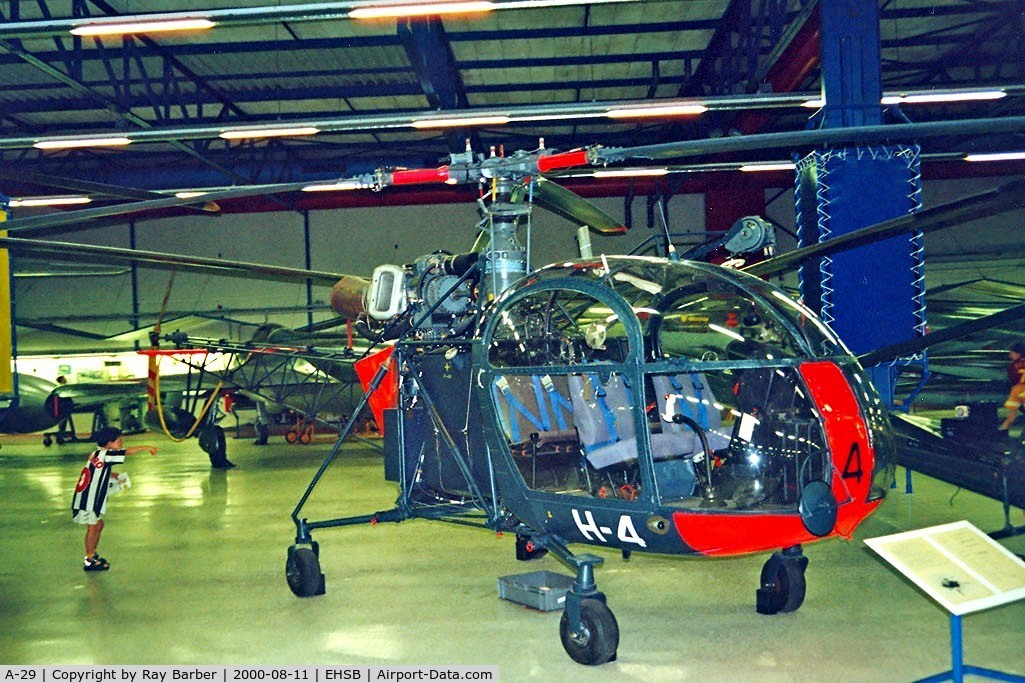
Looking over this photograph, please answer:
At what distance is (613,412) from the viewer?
5.32 meters

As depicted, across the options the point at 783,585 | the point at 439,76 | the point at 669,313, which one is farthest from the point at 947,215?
the point at 439,76

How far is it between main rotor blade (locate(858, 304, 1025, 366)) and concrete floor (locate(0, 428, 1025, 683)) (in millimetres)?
1569

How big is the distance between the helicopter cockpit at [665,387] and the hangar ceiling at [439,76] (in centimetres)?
458

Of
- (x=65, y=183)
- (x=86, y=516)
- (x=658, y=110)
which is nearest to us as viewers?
(x=65, y=183)

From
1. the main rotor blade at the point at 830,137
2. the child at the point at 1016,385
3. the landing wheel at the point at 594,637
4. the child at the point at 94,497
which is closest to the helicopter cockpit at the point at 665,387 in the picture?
the landing wheel at the point at 594,637

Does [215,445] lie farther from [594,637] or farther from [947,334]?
[947,334]

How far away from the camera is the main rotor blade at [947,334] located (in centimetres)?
560

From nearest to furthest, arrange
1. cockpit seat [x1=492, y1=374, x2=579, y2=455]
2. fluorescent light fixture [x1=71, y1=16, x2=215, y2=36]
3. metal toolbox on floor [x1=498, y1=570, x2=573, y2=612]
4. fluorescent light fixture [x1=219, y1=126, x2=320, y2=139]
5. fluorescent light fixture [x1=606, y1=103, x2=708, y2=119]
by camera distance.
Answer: cockpit seat [x1=492, y1=374, x2=579, y2=455]
metal toolbox on floor [x1=498, y1=570, x2=573, y2=612]
fluorescent light fixture [x1=71, y1=16, x2=215, y2=36]
fluorescent light fixture [x1=606, y1=103, x2=708, y2=119]
fluorescent light fixture [x1=219, y1=126, x2=320, y2=139]

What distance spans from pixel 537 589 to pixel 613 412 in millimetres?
1372

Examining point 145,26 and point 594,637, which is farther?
point 145,26

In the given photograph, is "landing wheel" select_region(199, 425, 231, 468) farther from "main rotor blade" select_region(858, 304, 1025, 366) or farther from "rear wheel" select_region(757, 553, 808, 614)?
"rear wheel" select_region(757, 553, 808, 614)

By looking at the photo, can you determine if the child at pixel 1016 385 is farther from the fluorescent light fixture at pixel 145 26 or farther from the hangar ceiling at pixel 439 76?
the fluorescent light fixture at pixel 145 26

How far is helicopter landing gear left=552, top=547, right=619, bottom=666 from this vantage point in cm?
472

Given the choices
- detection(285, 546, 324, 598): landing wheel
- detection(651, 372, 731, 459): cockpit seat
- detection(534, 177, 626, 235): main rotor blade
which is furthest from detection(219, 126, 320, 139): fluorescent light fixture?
detection(651, 372, 731, 459): cockpit seat
